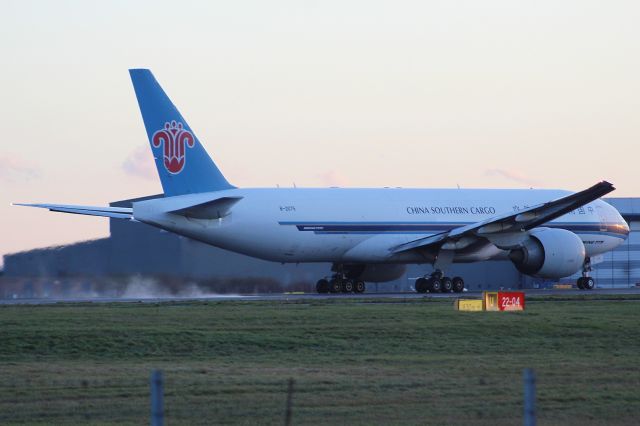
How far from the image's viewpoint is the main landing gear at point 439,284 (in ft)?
167

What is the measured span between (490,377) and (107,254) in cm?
2696

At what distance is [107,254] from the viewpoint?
151 feet

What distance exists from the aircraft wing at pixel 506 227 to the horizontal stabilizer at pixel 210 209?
821 cm

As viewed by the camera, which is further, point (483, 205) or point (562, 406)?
point (483, 205)

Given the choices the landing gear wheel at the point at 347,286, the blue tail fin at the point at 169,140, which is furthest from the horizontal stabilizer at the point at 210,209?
the landing gear wheel at the point at 347,286

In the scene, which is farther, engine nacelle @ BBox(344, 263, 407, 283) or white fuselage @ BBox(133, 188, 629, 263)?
engine nacelle @ BBox(344, 263, 407, 283)

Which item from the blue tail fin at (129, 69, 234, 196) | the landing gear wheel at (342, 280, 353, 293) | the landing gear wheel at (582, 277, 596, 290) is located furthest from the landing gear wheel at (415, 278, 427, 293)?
the blue tail fin at (129, 69, 234, 196)

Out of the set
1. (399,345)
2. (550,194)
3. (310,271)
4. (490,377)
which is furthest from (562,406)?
(550,194)

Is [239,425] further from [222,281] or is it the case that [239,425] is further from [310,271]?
[310,271]

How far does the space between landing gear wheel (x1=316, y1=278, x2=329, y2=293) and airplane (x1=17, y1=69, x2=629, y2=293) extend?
43 millimetres

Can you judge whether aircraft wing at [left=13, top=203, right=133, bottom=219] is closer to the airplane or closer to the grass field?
the airplane

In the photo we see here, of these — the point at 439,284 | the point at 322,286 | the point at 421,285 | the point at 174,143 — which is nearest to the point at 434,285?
the point at 439,284

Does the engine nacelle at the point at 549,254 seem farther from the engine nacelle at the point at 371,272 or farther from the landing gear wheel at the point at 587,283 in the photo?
the engine nacelle at the point at 371,272

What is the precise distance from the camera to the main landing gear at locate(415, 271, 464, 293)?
2007 inches
